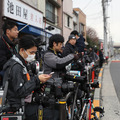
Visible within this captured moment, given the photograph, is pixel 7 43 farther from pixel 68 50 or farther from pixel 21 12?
pixel 21 12

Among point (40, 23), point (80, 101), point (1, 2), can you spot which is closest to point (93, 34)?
point (40, 23)

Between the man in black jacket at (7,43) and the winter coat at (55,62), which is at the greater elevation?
the man in black jacket at (7,43)

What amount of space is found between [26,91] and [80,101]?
5.07ft

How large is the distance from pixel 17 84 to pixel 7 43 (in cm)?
129

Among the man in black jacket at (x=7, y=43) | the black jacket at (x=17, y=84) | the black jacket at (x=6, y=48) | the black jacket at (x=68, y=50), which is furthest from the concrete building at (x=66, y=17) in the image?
the black jacket at (x=17, y=84)

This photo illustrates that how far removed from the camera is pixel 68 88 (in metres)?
1.87

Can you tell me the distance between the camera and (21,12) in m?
8.46

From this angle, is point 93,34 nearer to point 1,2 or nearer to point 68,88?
point 1,2

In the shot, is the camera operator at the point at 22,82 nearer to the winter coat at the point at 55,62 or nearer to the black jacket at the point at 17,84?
the black jacket at the point at 17,84

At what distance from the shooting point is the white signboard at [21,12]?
24.5 feet

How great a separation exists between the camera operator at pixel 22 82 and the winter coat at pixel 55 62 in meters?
0.62

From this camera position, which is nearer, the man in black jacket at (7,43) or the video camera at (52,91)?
the video camera at (52,91)

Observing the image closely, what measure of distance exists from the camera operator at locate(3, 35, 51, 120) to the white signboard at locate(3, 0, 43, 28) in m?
6.00

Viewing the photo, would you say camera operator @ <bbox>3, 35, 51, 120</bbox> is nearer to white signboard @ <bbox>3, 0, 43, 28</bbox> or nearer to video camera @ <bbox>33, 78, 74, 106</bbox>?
video camera @ <bbox>33, 78, 74, 106</bbox>
